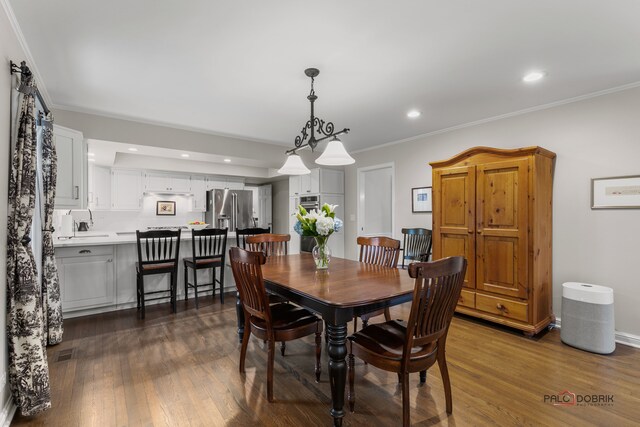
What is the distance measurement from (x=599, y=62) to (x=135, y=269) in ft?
16.9

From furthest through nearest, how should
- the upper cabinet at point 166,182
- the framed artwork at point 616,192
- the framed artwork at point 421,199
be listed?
1. the upper cabinet at point 166,182
2. the framed artwork at point 421,199
3. the framed artwork at point 616,192

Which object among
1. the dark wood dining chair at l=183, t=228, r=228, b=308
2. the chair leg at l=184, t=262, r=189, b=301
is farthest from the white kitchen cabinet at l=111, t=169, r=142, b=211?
the chair leg at l=184, t=262, r=189, b=301

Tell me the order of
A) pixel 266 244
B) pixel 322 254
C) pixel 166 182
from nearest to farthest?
pixel 322 254 < pixel 266 244 < pixel 166 182

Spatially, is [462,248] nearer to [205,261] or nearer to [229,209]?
[205,261]

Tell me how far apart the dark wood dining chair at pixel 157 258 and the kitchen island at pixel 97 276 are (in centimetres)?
16

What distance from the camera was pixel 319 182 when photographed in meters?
5.45

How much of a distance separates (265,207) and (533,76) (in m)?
6.74

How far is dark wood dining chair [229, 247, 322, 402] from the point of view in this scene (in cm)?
195

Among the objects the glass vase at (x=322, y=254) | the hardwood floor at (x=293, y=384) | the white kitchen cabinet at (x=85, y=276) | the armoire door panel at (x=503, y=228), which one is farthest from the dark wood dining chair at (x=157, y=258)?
the armoire door panel at (x=503, y=228)

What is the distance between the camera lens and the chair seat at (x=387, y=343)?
67.4 inches

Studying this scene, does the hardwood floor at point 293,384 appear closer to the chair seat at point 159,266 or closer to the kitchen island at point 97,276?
the kitchen island at point 97,276

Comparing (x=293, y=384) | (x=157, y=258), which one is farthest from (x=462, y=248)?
(x=157, y=258)

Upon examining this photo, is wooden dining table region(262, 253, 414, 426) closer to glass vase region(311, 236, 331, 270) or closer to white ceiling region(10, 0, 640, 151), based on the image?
glass vase region(311, 236, 331, 270)

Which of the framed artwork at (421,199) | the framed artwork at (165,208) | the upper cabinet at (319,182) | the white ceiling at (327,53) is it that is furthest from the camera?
the framed artwork at (165,208)
